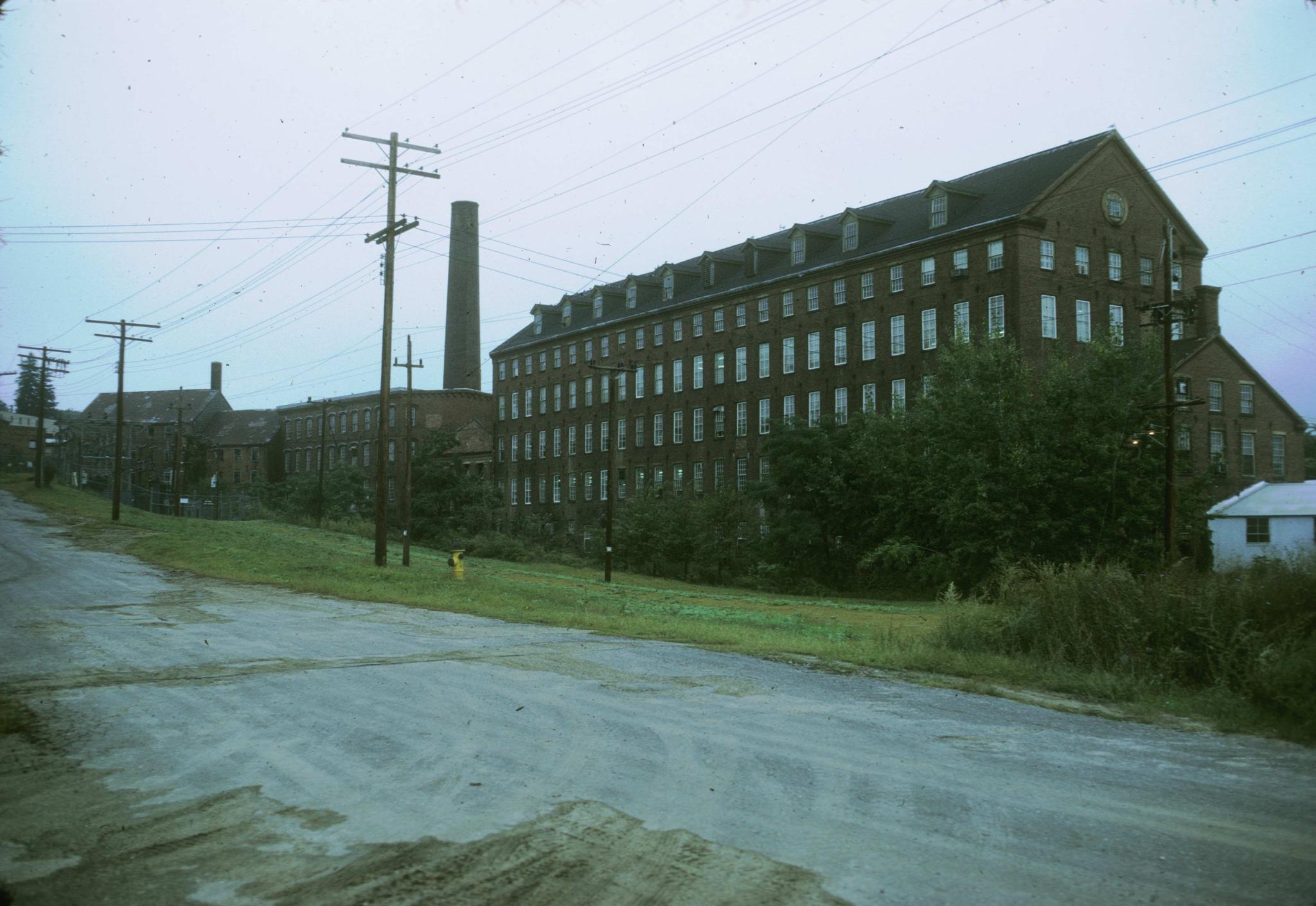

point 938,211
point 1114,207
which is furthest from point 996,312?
point 1114,207

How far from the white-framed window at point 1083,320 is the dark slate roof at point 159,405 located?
9784 centimetres

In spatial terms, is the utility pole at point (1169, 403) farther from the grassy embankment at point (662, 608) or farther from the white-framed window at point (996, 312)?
the white-framed window at point (996, 312)

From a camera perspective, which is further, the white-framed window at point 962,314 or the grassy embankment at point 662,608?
Answer: the white-framed window at point 962,314

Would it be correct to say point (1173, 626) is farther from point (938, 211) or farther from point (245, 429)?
point (245, 429)

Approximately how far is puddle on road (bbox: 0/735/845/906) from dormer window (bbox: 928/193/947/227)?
50151mm

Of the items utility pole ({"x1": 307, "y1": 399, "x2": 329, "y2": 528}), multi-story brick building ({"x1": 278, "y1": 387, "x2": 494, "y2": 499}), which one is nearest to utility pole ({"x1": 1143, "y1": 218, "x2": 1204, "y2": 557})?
utility pole ({"x1": 307, "y1": 399, "x2": 329, "y2": 528})

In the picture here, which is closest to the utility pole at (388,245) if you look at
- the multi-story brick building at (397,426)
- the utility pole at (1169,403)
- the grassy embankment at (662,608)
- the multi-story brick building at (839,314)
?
the grassy embankment at (662,608)

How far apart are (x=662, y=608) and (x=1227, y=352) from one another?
3834cm

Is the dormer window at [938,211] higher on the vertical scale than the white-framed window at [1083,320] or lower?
higher

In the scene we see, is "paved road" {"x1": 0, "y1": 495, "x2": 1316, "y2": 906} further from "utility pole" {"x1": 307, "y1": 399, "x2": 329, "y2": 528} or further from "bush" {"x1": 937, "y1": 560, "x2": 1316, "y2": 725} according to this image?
"utility pole" {"x1": 307, "y1": 399, "x2": 329, "y2": 528}

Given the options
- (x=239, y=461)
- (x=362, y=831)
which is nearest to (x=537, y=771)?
(x=362, y=831)

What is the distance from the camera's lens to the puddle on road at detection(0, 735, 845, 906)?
502 centimetres

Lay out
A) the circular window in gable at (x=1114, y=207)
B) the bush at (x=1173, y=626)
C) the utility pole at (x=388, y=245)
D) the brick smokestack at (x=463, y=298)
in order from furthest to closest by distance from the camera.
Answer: the brick smokestack at (x=463, y=298) < the circular window in gable at (x=1114, y=207) < the utility pole at (x=388, y=245) < the bush at (x=1173, y=626)

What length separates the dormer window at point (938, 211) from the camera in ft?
173
